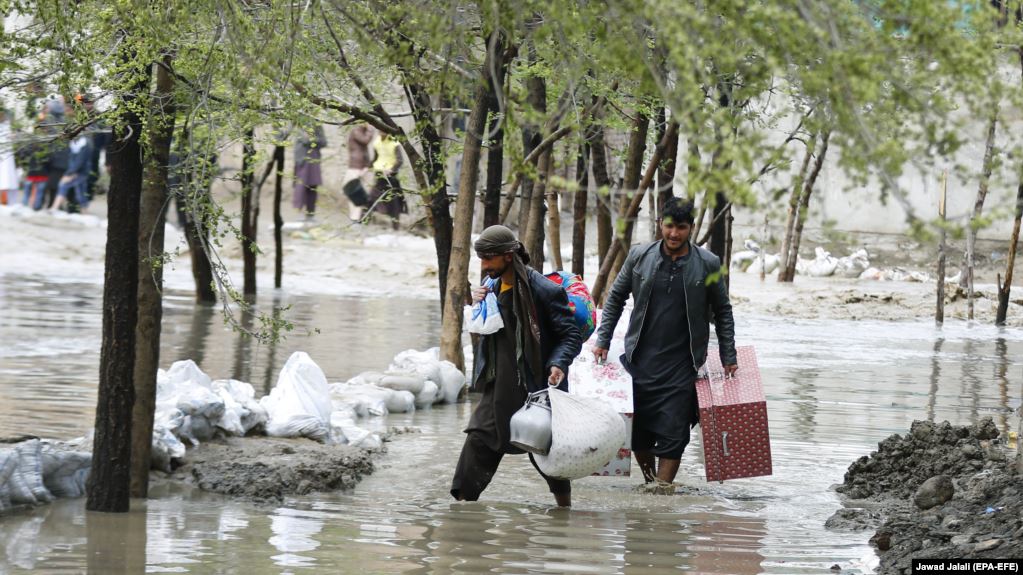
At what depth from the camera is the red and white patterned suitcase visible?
804 centimetres

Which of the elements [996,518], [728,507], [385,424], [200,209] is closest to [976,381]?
[385,424]

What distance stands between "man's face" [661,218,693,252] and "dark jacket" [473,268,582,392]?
705 mm

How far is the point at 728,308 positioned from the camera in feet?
26.8

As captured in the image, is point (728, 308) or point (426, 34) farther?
point (728, 308)

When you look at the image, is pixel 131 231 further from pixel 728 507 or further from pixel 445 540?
pixel 728 507

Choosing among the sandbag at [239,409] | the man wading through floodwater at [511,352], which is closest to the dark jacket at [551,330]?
the man wading through floodwater at [511,352]

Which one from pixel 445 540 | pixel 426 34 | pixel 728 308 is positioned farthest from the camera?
pixel 728 308

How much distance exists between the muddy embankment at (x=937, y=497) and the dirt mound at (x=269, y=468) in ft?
9.24

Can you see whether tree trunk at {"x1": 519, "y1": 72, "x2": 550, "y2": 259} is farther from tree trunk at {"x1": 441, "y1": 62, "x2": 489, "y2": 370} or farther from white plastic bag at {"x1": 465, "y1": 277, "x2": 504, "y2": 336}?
white plastic bag at {"x1": 465, "y1": 277, "x2": 504, "y2": 336}

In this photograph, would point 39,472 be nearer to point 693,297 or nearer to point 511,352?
point 511,352

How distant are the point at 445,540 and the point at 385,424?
14.1 ft

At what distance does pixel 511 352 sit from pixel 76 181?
2778cm

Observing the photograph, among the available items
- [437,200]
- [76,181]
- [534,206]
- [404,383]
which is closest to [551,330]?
[404,383]

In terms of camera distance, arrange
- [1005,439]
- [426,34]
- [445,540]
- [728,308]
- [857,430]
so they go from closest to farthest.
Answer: [426,34]
[445,540]
[728,308]
[1005,439]
[857,430]
